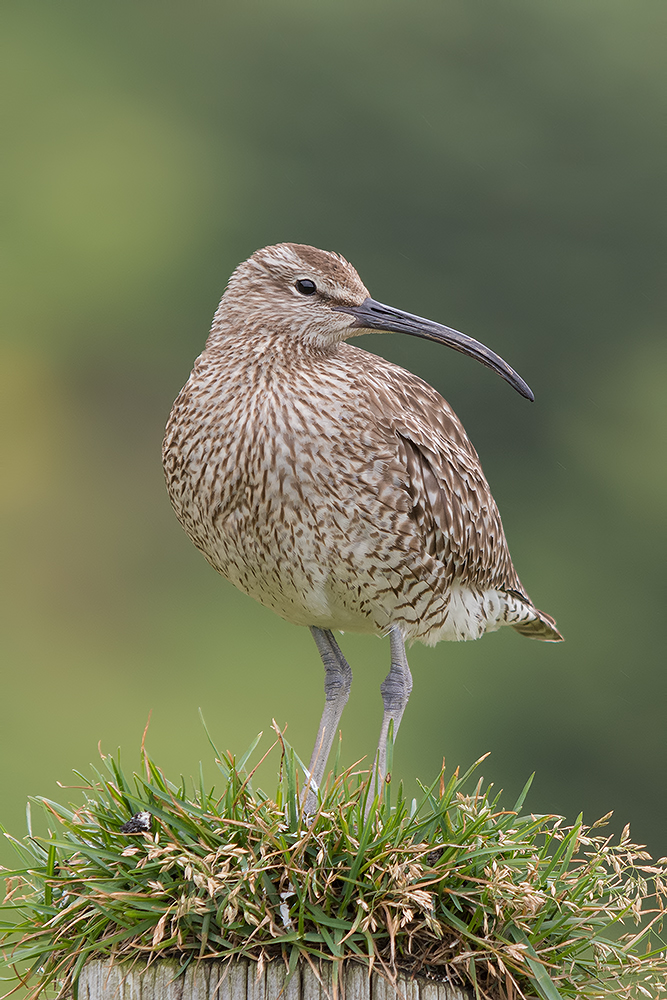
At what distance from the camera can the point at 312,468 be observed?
2531 mm

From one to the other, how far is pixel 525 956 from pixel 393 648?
94 centimetres

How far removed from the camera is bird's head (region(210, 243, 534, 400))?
273cm

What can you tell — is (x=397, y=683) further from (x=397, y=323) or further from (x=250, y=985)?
(x=250, y=985)

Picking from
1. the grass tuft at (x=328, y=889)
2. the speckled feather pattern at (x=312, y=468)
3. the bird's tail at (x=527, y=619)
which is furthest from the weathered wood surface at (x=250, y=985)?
the bird's tail at (x=527, y=619)

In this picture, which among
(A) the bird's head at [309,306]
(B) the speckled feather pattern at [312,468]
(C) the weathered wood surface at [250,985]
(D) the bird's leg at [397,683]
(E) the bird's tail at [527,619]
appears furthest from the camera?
(E) the bird's tail at [527,619]

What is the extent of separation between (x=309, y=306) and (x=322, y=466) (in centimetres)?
42

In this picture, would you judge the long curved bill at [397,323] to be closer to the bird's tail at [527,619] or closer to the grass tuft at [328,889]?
the bird's tail at [527,619]

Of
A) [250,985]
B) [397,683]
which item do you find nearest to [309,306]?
[397,683]

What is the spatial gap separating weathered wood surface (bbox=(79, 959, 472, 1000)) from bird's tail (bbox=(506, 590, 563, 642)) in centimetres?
147

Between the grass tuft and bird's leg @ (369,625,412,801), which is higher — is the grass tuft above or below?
below

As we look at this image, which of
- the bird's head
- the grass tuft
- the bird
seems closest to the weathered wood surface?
the grass tuft

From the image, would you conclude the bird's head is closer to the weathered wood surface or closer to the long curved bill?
the long curved bill

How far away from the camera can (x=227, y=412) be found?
2.61 m

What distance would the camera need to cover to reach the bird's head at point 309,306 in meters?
2.73
